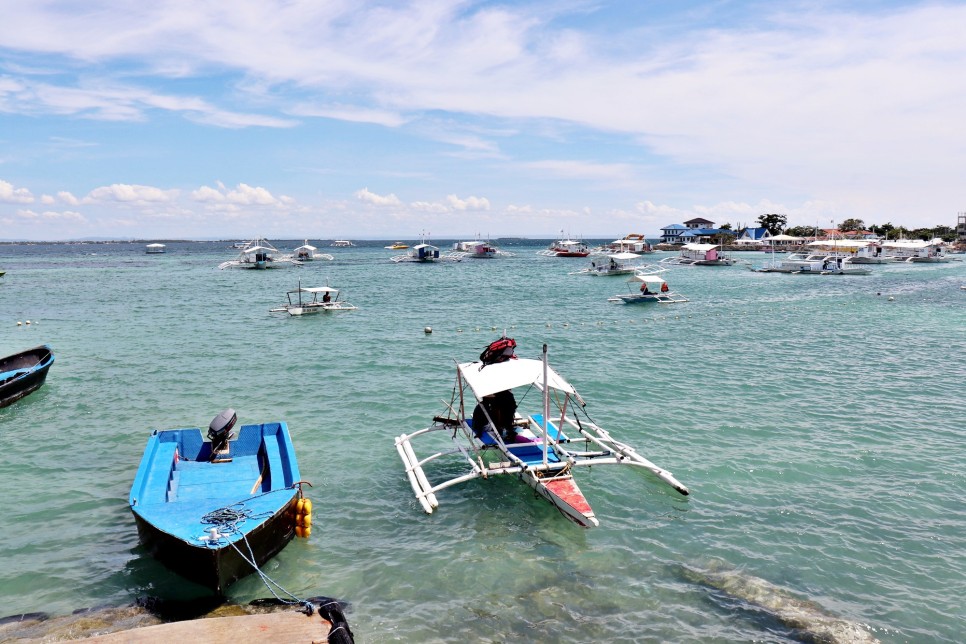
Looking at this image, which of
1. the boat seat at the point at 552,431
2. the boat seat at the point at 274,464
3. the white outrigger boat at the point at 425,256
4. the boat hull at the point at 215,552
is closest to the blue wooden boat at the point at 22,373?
the boat seat at the point at 274,464

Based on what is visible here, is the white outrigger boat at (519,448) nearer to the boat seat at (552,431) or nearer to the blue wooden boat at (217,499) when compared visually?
the boat seat at (552,431)

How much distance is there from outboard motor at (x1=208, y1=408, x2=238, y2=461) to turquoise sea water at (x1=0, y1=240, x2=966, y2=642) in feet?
7.32

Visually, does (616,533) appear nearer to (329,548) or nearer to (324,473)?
(329,548)

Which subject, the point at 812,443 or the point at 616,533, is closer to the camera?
the point at 616,533

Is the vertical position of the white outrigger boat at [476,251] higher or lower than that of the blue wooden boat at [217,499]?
higher

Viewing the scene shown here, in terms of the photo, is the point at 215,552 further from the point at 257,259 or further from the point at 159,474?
the point at 257,259

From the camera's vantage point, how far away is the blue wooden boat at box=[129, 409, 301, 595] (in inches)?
439

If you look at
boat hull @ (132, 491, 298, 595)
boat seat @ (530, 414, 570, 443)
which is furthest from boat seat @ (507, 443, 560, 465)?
boat hull @ (132, 491, 298, 595)

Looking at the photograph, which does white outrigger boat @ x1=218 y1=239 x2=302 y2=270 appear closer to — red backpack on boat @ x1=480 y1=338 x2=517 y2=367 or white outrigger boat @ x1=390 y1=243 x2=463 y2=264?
white outrigger boat @ x1=390 y1=243 x2=463 y2=264

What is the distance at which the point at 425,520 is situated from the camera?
14.7 m

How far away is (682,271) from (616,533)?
100 m

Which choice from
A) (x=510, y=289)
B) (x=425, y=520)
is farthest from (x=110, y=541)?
(x=510, y=289)

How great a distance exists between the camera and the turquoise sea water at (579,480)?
1164 cm

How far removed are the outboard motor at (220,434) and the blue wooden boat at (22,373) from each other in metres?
12.6
